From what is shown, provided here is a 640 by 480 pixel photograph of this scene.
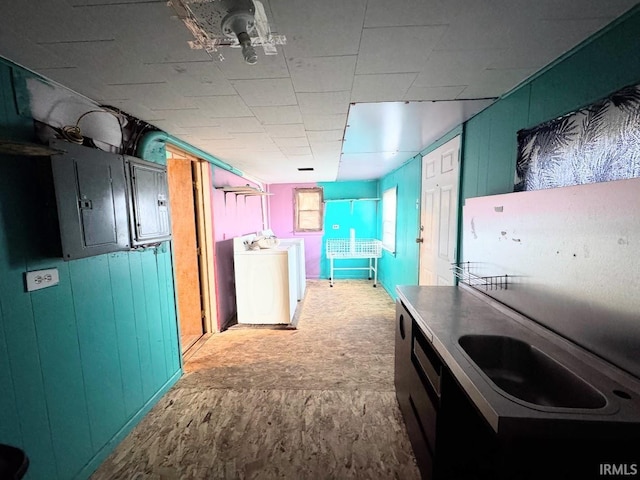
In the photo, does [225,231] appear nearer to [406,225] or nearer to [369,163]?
[369,163]

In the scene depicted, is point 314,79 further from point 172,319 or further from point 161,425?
point 161,425

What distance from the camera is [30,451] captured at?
3.73 feet

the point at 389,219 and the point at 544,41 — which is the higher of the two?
the point at 544,41

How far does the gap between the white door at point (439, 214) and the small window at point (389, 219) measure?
50.4 inches

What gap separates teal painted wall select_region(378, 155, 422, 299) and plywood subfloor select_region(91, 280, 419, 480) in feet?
3.45

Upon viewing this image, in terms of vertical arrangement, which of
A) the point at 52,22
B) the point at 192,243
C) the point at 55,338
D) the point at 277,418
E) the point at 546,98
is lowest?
the point at 277,418

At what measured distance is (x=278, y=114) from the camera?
176 centimetres

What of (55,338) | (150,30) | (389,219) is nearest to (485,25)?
(150,30)

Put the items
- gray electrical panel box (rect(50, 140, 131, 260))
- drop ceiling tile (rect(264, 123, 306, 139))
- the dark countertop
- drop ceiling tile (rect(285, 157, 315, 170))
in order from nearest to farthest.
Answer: the dark countertop, gray electrical panel box (rect(50, 140, 131, 260)), drop ceiling tile (rect(264, 123, 306, 139)), drop ceiling tile (rect(285, 157, 315, 170))

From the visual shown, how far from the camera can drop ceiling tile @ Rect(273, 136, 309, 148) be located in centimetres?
232

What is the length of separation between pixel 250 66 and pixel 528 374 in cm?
188

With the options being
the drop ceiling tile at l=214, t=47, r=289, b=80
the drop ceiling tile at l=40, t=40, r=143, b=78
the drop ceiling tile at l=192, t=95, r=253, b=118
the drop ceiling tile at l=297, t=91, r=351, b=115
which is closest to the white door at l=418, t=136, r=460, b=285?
the drop ceiling tile at l=297, t=91, r=351, b=115

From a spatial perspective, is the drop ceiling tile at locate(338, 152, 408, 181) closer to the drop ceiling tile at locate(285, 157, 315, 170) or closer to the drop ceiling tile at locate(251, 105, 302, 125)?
the drop ceiling tile at locate(285, 157, 315, 170)

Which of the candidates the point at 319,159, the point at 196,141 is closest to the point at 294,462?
the point at 196,141
